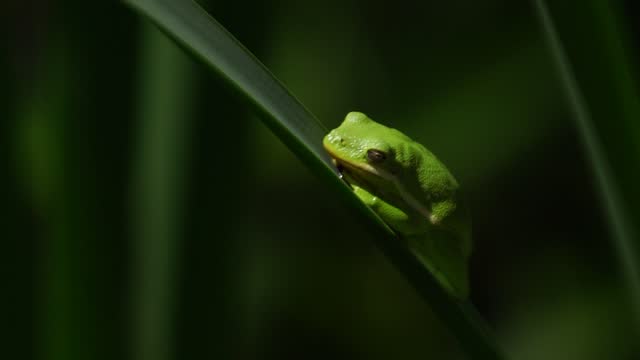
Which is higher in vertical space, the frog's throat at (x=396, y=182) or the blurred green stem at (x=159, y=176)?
the blurred green stem at (x=159, y=176)

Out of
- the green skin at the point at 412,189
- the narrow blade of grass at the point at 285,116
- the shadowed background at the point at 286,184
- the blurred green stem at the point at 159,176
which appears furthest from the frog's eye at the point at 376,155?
the narrow blade of grass at the point at 285,116

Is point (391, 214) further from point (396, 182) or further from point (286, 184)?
point (286, 184)

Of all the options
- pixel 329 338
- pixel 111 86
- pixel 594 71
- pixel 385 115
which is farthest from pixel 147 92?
pixel 329 338

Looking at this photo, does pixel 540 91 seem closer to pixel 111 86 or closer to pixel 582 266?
pixel 582 266

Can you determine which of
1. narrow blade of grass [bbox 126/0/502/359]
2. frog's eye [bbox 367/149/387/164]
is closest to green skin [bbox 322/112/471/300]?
frog's eye [bbox 367/149/387/164]

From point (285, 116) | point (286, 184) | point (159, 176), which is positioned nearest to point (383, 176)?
point (159, 176)

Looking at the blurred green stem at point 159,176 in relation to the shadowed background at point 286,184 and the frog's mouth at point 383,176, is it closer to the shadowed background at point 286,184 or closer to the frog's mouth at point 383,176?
the shadowed background at point 286,184
